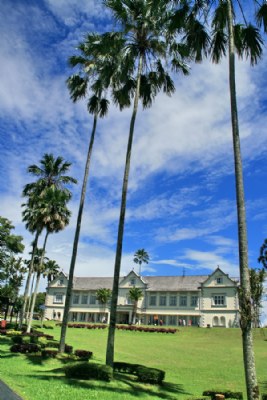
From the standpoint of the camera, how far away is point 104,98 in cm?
2394

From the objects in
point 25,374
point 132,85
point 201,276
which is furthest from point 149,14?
point 201,276

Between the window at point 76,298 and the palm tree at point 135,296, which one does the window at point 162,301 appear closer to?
the palm tree at point 135,296

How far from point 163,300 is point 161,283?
3360mm

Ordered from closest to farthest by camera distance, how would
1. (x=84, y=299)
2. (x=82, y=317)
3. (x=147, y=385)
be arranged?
(x=147, y=385), (x=82, y=317), (x=84, y=299)

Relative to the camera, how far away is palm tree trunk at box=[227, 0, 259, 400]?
33.1 feet

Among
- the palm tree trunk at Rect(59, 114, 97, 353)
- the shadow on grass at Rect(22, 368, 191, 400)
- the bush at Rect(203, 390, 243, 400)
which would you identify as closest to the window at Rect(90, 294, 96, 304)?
the palm tree trunk at Rect(59, 114, 97, 353)

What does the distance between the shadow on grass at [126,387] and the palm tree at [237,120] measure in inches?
158

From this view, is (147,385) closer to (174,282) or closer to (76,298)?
(174,282)

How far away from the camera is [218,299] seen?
6150 centimetres

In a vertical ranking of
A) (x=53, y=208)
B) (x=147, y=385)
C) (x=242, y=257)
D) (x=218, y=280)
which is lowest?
(x=147, y=385)

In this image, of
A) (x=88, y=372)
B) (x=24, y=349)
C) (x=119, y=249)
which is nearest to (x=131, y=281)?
(x=24, y=349)

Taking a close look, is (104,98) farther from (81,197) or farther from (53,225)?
(53,225)

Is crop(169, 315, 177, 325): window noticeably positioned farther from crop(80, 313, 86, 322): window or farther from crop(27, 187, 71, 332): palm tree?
crop(27, 187, 71, 332): palm tree

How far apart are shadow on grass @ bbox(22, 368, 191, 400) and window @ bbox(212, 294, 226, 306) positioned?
A: 158 ft
